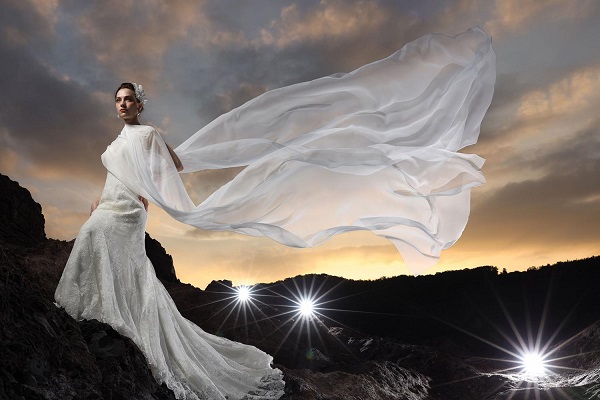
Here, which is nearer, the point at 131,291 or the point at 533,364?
the point at 131,291

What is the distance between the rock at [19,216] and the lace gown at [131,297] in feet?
21.9

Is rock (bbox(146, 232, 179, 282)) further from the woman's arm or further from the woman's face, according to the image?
the woman's face

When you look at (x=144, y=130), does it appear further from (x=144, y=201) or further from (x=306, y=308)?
(x=306, y=308)

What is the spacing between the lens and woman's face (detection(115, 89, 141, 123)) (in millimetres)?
5082

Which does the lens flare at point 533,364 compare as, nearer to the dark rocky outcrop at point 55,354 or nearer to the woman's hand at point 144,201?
the woman's hand at point 144,201

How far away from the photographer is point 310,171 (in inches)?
213

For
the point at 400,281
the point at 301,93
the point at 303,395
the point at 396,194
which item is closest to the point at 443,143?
the point at 396,194

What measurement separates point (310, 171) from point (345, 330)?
10.4 metres

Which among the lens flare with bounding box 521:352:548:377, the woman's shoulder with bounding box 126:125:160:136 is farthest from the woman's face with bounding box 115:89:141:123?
the lens flare with bounding box 521:352:548:377

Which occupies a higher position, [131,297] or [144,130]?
[144,130]

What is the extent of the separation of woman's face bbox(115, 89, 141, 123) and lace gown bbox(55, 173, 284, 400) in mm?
612

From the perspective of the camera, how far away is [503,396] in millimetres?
10125

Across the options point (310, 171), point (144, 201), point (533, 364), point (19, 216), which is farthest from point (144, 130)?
point (533, 364)

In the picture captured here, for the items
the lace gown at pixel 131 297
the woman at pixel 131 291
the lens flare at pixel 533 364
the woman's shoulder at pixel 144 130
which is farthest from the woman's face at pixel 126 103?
the lens flare at pixel 533 364
